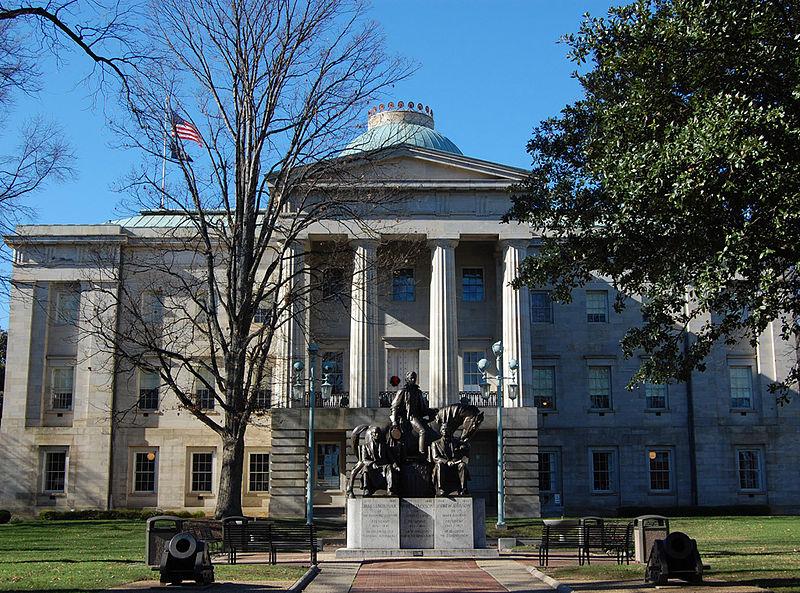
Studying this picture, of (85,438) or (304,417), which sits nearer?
(304,417)

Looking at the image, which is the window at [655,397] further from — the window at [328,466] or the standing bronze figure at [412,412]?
the standing bronze figure at [412,412]

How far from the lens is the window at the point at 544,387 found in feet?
170

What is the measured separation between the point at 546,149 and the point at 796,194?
9191 mm

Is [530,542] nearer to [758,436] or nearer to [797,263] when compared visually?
[797,263]

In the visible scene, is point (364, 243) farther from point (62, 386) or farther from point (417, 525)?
point (417, 525)

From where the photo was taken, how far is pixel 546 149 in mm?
23844

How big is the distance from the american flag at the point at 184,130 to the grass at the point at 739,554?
16965mm

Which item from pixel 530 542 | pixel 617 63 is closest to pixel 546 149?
pixel 617 63

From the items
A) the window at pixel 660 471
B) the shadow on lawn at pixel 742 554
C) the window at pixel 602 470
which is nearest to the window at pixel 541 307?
the window at pixel 602 470

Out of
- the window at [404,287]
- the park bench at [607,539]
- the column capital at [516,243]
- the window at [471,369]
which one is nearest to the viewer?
the park bench at [607,539]

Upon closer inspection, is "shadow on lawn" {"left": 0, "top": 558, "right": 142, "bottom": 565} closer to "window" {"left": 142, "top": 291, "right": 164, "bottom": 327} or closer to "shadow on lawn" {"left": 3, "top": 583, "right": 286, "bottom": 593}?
"shadow on lawn" {"left": 3, "top": 583, "right": 286, "bottom": 593}

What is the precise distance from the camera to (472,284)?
51281 mm

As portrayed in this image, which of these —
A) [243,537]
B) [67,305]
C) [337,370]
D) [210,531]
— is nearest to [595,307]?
[337,370]

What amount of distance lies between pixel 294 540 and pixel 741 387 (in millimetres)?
35508
